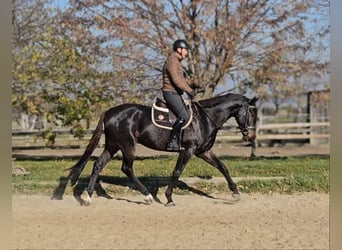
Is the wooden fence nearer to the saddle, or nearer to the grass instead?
Answer: the grass

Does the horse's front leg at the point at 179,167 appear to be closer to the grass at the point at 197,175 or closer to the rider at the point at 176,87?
the rider at the point at 176,87

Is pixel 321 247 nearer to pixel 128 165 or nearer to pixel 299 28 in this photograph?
pixel 128 165

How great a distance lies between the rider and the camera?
542cm

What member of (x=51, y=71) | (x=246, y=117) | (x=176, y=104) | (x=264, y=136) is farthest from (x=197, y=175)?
(x=264, y=136)

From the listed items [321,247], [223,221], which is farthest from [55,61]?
[321,247]

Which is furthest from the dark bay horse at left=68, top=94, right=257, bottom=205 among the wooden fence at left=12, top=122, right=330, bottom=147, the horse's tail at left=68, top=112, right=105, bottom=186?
the wooden fence at left=12, top=122, right=330, bottom=147

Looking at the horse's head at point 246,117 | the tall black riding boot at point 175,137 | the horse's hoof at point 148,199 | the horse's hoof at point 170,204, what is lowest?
the horse's hoof at point 170,204

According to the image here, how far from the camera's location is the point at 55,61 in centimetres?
891

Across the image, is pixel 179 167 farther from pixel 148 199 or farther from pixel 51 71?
pixel 51 71

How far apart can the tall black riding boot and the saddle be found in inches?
2.2

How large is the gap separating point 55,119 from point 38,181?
2.61 metres

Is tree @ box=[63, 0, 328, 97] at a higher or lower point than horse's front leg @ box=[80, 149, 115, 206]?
higher

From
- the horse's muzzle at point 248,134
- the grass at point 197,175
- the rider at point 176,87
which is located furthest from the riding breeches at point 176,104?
the grass at point 197,175

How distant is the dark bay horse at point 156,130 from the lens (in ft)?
18.9
